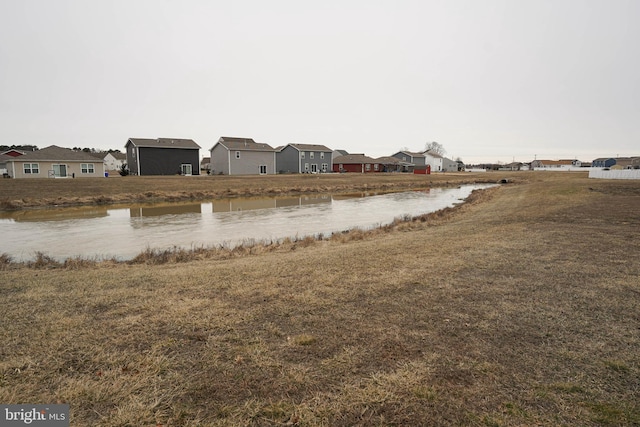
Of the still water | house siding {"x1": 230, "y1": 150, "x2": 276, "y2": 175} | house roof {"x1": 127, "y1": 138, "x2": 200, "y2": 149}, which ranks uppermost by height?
house roof {"x1": 127, "y1": 138, "x2": 200, "y2": 149}

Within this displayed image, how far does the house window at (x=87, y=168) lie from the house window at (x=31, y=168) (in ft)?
14.8

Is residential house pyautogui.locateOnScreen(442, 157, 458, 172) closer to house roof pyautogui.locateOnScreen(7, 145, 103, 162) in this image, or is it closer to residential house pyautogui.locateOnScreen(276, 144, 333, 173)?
residential house pyautogui.locateOnScreen(276, 144, 333, 173)

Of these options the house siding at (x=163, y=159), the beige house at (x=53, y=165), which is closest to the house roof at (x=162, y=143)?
the house siding at (x=163, y=159)

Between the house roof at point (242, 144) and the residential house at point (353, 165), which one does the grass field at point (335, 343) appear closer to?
the house roof at point (242, 144)

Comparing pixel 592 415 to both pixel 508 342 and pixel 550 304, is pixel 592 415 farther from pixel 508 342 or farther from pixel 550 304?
pixel 550 304

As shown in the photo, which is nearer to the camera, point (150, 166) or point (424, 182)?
point (150, 166)

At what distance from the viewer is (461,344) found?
4.47m

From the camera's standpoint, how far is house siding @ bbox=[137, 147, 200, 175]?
51.2m

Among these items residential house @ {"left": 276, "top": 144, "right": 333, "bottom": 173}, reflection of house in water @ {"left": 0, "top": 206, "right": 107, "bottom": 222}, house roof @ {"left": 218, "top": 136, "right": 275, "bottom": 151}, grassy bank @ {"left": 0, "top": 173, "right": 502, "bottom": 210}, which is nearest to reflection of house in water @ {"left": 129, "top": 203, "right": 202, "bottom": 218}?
reflection of house in water @ {"left": 0, "top": 206, "right": 107, "bottom": 222}

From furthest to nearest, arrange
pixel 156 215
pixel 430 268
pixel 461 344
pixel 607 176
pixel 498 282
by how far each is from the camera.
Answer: pixel 607 176, pixel 156 215, pixel 430 268, pixel 498 282, pixel 461 344

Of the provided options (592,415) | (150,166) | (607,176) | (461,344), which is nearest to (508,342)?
(461,344)

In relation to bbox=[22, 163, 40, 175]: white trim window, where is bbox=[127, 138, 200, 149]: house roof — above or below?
above

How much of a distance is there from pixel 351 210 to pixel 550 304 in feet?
66.4

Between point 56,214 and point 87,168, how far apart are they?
28244 millimetres
